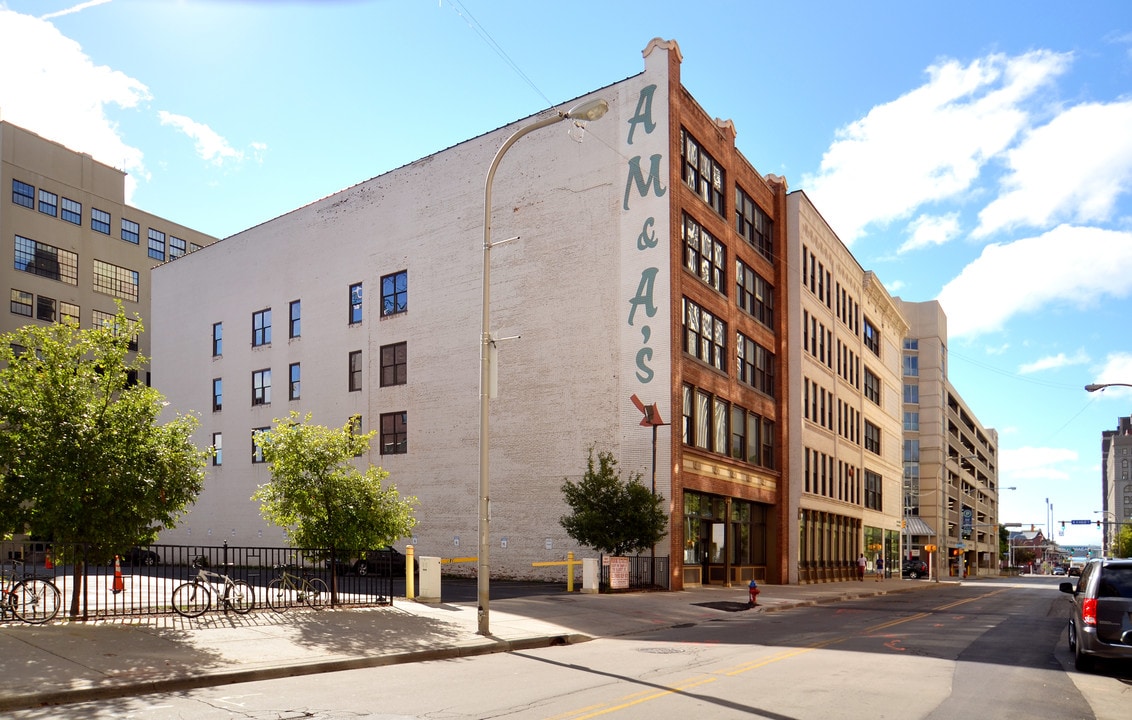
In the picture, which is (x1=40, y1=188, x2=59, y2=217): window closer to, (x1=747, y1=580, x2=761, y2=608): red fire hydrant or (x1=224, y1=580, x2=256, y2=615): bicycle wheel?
(x1=224, y1=580, x2=256, y2=615): bicycle wheel

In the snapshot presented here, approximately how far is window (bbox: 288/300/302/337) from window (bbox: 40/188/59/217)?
89.3 ft

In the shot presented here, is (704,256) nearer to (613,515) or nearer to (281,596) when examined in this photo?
(613,515)

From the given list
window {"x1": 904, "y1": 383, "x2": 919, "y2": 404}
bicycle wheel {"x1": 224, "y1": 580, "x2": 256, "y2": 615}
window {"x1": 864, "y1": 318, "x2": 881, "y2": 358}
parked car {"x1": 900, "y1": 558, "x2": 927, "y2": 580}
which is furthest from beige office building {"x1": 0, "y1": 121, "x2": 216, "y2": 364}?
window {"x1": 904, "y1": 383, "x2": 919, "y2": 404}

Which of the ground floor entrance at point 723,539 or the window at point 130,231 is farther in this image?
the window at point 130,231

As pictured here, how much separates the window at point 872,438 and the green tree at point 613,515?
1491 inches

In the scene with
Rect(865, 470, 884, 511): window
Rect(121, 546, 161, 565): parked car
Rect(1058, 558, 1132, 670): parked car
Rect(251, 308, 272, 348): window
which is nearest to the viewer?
Rect(1058, 558, 1132, 670): parked car

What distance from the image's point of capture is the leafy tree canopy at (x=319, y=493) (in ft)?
67.4

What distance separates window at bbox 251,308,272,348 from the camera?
51.6 meters

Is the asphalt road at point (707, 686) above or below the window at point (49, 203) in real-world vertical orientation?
below

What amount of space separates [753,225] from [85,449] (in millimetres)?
35802

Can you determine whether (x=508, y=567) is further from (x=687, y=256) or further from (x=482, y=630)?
(x=482, y=630)

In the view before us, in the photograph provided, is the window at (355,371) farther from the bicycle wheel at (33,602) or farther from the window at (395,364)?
the bicycle wheel at (33,602)

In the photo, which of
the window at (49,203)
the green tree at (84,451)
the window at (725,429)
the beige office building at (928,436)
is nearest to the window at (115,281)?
the window at (49,203)

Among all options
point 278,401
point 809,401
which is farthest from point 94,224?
point 809,401
